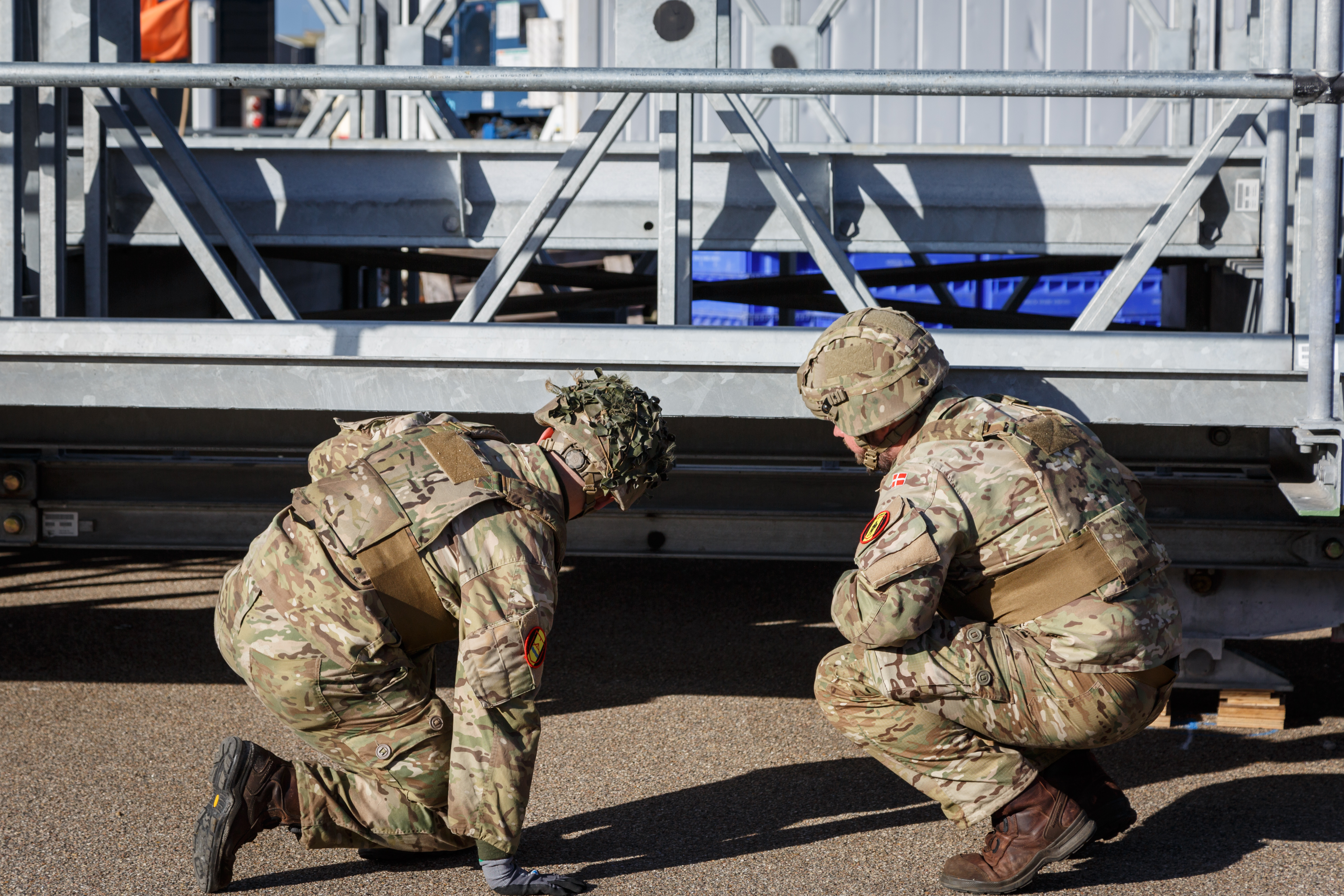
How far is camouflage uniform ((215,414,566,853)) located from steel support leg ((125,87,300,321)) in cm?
71

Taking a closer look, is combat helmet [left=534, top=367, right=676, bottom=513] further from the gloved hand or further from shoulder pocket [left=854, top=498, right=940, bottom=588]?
the gloved hand

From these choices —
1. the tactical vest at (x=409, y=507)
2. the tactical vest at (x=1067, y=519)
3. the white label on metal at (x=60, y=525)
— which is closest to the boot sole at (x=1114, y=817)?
the tactical vest at (x=1067, y=519)

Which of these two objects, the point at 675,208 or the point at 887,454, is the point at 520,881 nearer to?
the point at 887,454

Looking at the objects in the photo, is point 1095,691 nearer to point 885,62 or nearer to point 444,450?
point 444,450

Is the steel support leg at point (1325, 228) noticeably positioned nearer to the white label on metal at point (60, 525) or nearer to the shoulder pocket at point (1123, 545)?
the shoulder pocket at point (1123, 545)

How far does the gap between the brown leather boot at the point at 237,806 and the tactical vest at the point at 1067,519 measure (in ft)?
5.30

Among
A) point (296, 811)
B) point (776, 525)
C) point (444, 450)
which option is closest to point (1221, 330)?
point (776, 525)

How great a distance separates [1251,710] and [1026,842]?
1421 millimetres

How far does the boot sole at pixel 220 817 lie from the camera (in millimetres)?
2752

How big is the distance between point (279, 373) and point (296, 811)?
3.47 feet

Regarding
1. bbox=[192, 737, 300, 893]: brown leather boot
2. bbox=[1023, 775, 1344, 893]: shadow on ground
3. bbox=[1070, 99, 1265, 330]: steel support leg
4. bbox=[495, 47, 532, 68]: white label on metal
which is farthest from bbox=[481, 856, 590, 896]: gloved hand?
bbox=[495, 47, 532, 68]: white label on metal

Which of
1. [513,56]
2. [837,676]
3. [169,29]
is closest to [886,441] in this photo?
[837,676]

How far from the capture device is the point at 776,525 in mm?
3791

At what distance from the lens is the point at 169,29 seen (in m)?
11.3
